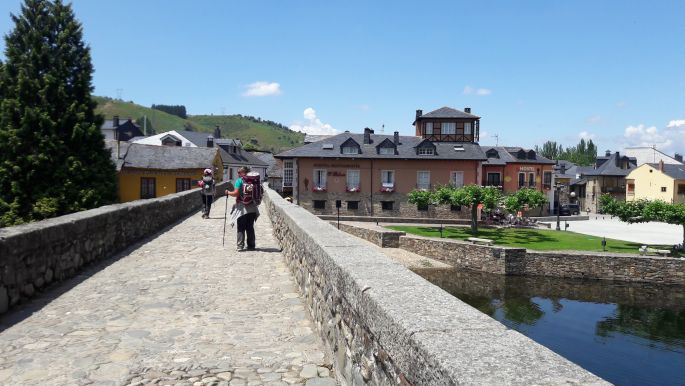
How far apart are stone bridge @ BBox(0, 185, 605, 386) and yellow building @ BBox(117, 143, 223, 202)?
115ft

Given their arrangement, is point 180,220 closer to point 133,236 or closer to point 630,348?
point 133,236

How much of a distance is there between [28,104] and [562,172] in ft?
224

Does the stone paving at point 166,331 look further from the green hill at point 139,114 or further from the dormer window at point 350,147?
the green hill at point 139,114

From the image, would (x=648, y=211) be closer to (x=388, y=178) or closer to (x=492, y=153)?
(x=388, y=178)

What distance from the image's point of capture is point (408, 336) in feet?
7.34

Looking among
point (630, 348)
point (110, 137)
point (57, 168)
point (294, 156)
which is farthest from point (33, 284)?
point (110, 137)

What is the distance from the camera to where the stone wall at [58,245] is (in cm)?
551

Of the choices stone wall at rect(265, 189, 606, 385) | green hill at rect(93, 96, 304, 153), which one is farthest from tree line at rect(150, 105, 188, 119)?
stone wall at rect(265, 189, 606, 385)

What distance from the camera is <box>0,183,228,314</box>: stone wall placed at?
551 cm

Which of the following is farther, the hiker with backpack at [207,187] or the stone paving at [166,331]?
the hiker with backpack at [207,187]

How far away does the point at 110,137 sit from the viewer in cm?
7406

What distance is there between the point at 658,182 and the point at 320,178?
1770 inches

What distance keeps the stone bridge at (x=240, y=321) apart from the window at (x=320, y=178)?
32.3 meters

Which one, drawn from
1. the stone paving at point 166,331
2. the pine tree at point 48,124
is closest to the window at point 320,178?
the pine tree at point 48,124
